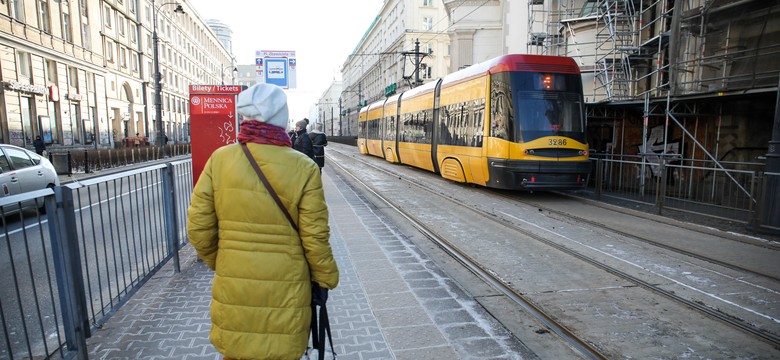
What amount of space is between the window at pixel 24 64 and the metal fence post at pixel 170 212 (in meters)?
28.0

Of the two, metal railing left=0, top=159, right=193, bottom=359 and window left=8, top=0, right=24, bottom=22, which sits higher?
window left=8, top=0, right=24, bottom=22

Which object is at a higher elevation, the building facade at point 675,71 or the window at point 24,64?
the window at point 24,64

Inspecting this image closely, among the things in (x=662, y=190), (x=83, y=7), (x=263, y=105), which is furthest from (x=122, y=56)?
(x=263, y=105)

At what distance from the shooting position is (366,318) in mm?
4074

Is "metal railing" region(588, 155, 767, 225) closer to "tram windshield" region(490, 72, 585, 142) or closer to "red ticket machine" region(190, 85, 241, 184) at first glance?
"tram windshield" region(490, 72, 585, 142)

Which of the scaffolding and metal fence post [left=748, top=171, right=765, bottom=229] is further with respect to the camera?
the scaffolding

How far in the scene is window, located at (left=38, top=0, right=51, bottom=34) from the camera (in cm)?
2755

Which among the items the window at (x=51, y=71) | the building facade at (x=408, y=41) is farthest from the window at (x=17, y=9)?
the building facade at (x=408, y=41)

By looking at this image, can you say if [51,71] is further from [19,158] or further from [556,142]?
[556,142]

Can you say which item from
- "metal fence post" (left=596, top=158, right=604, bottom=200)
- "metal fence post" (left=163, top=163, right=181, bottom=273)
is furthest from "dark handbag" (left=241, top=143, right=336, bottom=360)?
→ "metal fence post" (left=596, top=158, right=604, bottom=200)

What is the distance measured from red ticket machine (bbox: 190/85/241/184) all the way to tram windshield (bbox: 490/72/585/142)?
6.67 meters

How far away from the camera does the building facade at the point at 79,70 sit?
984 inches

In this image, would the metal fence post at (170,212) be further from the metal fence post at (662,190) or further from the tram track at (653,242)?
the metal fence post at (662,190)

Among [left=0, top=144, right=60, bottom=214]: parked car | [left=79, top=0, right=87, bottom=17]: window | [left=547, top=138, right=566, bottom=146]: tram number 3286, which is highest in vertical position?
[left=79, top=0, right=87, bottom=17]: window
